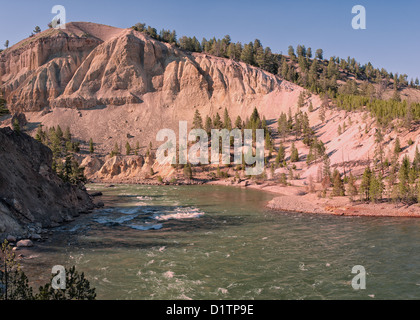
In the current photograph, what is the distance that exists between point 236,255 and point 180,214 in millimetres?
22624

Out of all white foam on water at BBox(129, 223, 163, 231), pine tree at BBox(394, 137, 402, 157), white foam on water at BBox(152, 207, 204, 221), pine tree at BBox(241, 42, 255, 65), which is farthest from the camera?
pine tree at BBox(241, 42, 255, 65)

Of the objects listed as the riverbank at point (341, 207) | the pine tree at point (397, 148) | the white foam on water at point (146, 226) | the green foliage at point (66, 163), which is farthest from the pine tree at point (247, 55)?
the white foam on water at point (146, 226)

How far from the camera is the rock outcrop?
1462 inches

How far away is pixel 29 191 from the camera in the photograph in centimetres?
4241

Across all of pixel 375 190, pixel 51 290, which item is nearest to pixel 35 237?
pixel 51 290

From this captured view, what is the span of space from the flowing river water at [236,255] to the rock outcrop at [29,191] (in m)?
3.58

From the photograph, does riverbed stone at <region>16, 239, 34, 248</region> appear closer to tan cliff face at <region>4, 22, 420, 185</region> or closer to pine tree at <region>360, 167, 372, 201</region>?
pine tree at <region>360, 167, 372, 201</region>

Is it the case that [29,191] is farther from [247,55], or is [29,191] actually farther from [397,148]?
[247,55]

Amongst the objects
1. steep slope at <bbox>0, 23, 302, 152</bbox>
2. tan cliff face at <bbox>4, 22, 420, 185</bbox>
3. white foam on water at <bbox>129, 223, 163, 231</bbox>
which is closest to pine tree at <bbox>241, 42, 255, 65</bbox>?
tan cliff face at <bbox>4, 22, 420, 185</bbox>

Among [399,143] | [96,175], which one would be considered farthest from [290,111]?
[96,175]

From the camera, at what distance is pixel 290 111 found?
13475cm

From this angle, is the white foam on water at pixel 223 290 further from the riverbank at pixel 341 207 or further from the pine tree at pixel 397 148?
the pine tree at pixel 397 148

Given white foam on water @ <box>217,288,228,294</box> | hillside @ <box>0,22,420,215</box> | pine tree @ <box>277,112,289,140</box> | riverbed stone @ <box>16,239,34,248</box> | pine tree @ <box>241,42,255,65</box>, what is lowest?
white foam on water @ <box>217,288,228,294</box>

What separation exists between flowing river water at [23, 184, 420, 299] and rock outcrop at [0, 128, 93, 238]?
11.7ft
